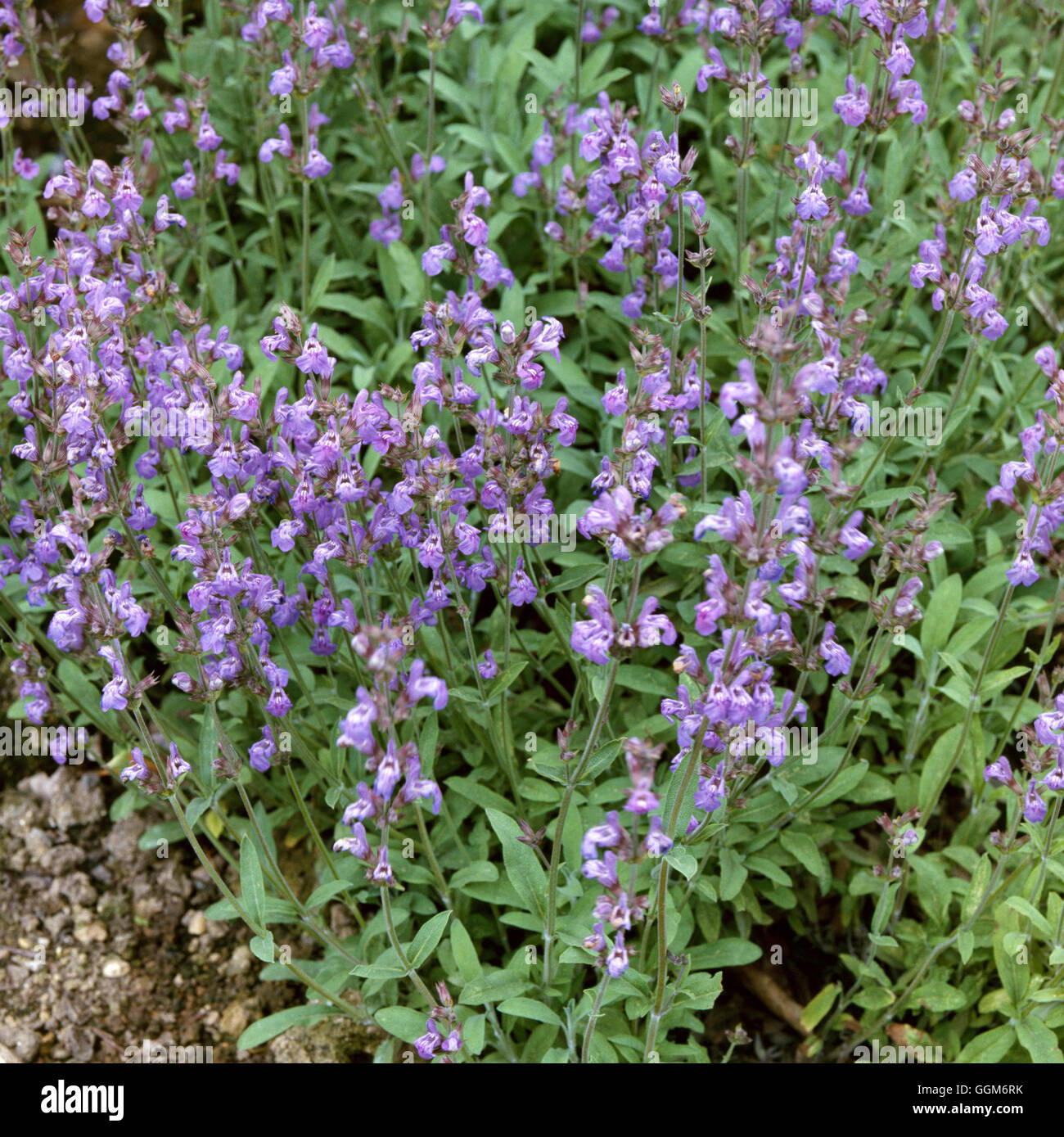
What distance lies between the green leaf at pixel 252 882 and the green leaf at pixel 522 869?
75 centimetres

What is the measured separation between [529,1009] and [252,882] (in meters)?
0.95

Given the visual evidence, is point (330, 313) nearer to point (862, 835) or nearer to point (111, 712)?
point (111, 712)

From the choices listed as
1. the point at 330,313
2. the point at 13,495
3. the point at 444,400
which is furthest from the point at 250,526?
the point at 330,313

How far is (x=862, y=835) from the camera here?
16.0 ft

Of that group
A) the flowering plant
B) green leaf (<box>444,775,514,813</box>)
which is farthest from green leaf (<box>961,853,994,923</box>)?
green leaf (<box>444,775,514,813</box>)

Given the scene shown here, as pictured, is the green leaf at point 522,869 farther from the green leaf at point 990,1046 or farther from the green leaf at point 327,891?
the green leaf at point 990,1046

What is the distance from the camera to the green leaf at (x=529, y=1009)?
3678 mm

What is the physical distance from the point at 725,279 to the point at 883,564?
2.49 meters

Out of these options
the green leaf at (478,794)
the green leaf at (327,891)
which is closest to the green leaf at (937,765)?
the green leaf at (478,794)

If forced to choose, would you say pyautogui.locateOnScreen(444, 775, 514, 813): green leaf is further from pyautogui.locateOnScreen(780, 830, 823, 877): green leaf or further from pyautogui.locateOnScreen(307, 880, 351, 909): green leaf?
pyautogui.locateOnScreen(780, 830, 823, 877): green leaf

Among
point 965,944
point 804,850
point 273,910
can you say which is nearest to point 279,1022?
point 273,910

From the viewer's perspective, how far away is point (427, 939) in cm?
369

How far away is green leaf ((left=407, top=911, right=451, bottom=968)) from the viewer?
3.67 meters

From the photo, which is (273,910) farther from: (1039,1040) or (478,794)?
(1039,1040)
